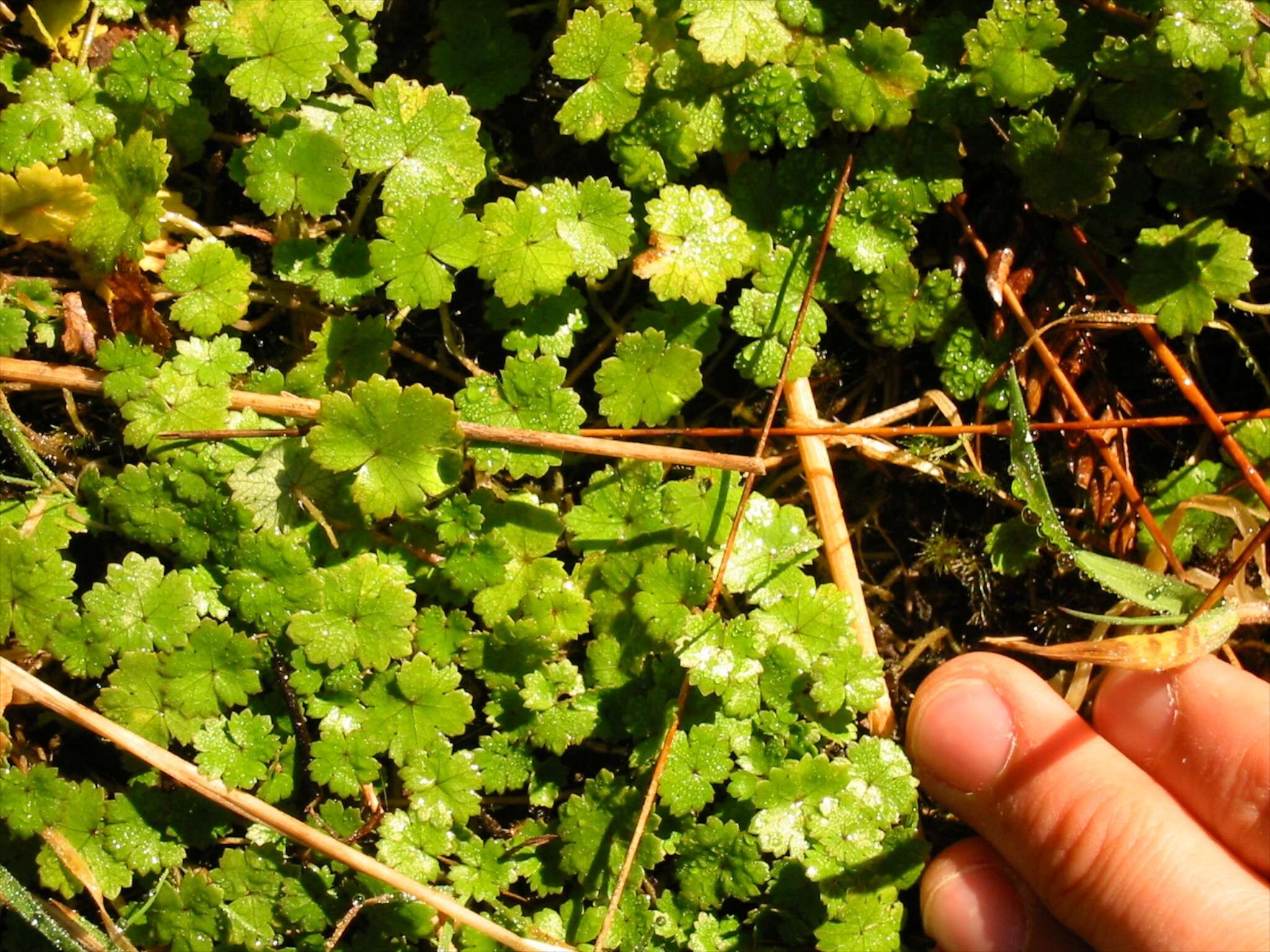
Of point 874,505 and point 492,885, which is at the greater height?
point 874,505

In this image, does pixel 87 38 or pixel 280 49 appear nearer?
pixel 280 49

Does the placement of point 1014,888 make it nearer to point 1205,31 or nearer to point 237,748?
point 237,748

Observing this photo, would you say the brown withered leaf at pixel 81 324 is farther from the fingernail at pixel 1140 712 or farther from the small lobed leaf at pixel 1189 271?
the fingernail at pixel 1140 712

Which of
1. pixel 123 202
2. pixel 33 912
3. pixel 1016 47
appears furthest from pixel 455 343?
pixel 33 912

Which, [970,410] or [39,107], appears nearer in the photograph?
[39,107]

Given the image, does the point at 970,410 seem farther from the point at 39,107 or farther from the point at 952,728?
the point at 39,107

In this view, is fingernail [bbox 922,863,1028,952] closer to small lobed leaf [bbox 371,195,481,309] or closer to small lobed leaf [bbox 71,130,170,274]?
small lobed leaf [bbox 371,195,481,309]

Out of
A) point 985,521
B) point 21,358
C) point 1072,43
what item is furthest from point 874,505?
point 21,358

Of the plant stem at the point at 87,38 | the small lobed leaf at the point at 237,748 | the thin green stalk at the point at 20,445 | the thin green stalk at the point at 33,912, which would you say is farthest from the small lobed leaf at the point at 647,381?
the thin green stalk at the point at 33,912
